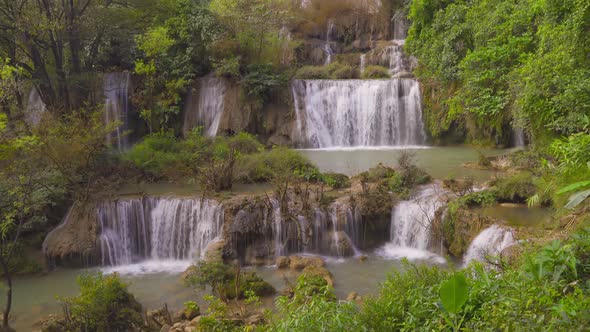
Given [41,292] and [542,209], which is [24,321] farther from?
[542,209]

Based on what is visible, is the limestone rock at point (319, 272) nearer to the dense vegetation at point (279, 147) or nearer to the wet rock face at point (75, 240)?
the dense vegetation at point (279, 147)

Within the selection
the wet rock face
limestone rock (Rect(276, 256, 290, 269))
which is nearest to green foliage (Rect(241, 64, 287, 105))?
the wet rock face

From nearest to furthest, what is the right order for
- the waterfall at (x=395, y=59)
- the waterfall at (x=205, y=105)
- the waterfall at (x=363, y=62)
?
the waterfall at (x=205, y=105)
the waterfall at (x=395, y=59)
the waterfall at (x=363, y=62)

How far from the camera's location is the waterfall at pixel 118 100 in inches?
805

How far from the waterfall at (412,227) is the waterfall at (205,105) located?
12.0 m

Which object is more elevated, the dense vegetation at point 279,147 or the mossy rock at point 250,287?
the dense vegetation at point 279,147

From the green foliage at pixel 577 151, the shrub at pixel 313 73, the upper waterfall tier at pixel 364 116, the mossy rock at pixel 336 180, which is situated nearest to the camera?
the green foliage at pixel 577 151

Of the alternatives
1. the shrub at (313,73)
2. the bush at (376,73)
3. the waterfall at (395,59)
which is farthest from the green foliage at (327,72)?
the waterfall at (395,59)

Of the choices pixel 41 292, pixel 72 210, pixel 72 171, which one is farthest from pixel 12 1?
pixel 41 292

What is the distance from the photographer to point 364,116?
20281 millimetres

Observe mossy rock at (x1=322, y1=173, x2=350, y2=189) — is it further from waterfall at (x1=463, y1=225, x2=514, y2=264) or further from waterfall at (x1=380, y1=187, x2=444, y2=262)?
waterfall at (x1=463, y1=225, x2=514, y2=264)

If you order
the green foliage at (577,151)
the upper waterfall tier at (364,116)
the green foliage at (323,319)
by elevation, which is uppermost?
the upper waterfall tier at (364,116)

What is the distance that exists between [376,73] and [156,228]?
14.7 meters

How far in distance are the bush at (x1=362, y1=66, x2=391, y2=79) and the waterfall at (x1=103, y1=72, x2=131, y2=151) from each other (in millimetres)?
11554
